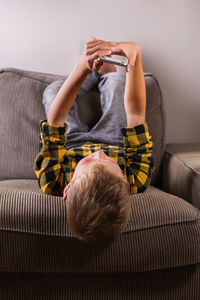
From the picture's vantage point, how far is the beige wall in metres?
1.67

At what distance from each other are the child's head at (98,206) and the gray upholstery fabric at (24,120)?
1.93 ft

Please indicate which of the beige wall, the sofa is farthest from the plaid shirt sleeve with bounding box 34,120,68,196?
the beige wall

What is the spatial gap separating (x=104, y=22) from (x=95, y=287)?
→ 1.39 m

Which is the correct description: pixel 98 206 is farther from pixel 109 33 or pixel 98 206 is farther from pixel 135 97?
pixel 109 33

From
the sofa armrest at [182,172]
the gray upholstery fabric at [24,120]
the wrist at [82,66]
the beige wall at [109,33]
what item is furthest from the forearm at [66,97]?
the beige wall at [109,33]

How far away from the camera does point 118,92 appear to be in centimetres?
134

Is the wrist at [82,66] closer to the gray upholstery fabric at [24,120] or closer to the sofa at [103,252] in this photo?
the gray upholstery fabric at [24,120]

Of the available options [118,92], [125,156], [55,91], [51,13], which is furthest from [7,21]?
[125,156]

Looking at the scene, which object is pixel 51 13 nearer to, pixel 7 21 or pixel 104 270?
pixel 7 21

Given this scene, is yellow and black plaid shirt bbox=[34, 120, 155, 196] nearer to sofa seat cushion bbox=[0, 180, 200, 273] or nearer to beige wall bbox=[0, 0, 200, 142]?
sofa seat cushion bbox=[0, 180, 200, 273]

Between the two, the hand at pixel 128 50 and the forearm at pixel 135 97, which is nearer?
the hand at pixel 128 50

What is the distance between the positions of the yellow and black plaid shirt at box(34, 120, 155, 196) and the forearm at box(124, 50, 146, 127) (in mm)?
41

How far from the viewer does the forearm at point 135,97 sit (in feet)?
3.81

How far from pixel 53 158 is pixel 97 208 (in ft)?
1.27
